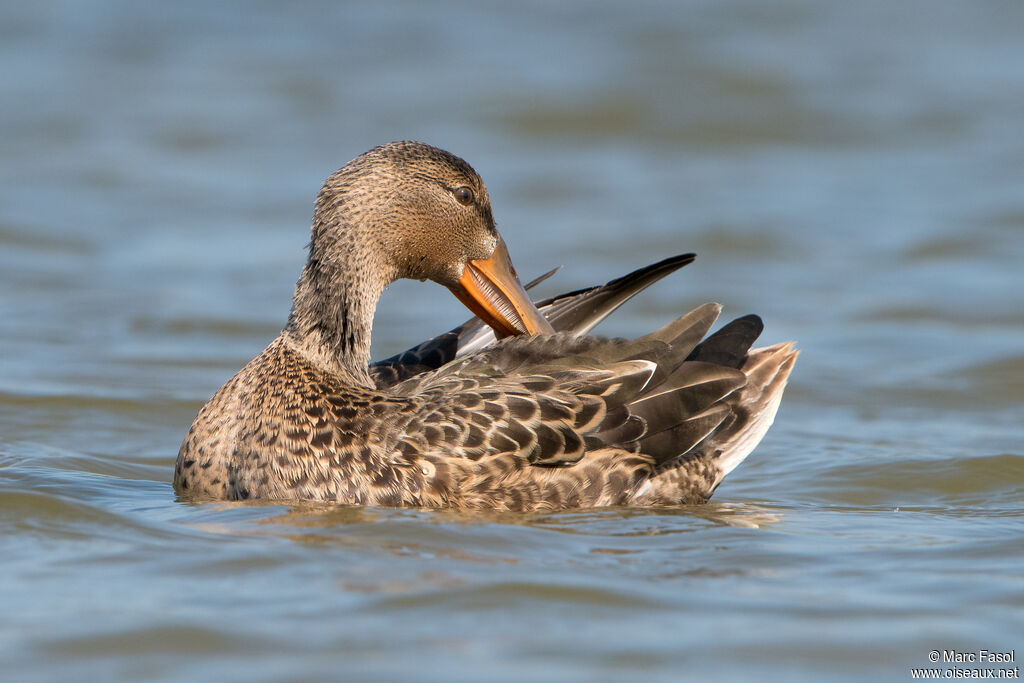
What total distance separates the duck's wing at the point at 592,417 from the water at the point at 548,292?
182mm

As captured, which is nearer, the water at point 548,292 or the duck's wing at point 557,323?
the water at point 548,292

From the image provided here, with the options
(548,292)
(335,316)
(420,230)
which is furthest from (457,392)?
(548,292)

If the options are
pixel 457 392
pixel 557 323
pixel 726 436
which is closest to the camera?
pixel 457 392

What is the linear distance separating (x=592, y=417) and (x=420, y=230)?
1222mm

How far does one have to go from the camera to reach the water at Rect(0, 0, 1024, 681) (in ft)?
16.2

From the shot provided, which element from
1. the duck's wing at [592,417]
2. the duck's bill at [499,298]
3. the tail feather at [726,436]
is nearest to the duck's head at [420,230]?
the duck's bill at [499,298]

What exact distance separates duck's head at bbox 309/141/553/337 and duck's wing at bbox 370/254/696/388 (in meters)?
0.34

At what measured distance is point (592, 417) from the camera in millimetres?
6316

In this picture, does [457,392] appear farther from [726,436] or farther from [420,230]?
[726,436]

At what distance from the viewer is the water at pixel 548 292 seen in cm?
495

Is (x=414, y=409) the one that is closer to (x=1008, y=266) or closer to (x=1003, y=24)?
(x=1008, y=266)

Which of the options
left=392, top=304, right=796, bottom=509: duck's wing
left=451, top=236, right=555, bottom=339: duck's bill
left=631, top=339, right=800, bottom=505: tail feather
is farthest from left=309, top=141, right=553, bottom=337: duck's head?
left=631, top=339, right=800, bottom=505: tail feather

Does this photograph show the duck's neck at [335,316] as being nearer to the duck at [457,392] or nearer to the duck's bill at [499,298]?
the duck at [457,392]

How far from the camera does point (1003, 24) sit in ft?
59.0
